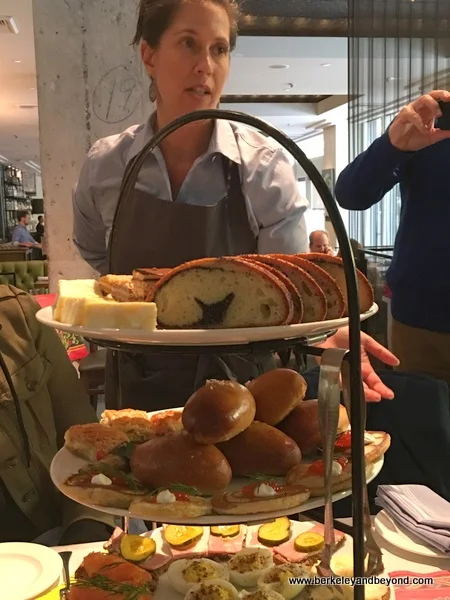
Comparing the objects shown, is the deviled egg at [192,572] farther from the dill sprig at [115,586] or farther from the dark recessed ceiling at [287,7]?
the dark recessed ceiling at [287,7]

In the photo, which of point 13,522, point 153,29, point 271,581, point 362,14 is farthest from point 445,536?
point 362,14

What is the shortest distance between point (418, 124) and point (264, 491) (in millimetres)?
1197

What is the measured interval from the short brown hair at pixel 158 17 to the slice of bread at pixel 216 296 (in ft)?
1.83

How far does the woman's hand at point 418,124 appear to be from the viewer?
1.61 metres

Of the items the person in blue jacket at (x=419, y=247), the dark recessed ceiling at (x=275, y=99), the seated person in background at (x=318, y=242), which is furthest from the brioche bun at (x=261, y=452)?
the dark recessed ceiling at (x=275, y=99)

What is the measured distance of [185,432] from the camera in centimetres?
78

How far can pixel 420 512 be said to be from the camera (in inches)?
48.1

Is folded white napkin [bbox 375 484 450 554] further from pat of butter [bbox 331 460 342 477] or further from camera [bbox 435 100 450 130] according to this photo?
camera [bbox 435 100 450 130]

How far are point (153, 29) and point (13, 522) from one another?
40.2 inches

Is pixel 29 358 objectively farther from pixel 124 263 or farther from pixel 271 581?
pixel 271 581

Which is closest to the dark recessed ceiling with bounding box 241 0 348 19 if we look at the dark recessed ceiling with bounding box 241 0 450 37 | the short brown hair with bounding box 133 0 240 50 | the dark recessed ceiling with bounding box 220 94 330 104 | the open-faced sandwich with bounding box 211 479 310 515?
the dark recessed ceiling with bounding box 241 0 450 37

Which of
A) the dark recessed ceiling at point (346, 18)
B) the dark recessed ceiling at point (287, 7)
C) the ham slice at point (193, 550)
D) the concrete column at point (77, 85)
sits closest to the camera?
the ham slice at point (193, 550)

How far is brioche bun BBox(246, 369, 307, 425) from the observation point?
32.1 inches

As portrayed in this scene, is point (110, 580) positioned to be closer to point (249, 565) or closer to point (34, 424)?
point (249, 565)
